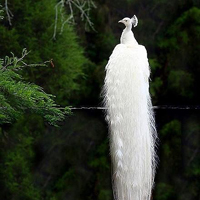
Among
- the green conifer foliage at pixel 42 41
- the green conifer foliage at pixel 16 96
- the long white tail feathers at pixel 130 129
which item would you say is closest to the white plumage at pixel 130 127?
the long white tail feathers at pixel 130 129

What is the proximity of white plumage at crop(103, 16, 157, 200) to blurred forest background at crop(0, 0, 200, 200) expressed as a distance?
70 centimetres

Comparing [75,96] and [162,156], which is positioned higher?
[75,96]

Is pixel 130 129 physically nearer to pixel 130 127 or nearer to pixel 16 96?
pixel 130 127

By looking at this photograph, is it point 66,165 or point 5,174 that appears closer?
point 5,174

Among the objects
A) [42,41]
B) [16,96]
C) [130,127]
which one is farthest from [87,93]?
[16,96]

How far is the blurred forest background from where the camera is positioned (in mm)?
2127

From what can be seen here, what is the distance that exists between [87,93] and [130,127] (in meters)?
0.99

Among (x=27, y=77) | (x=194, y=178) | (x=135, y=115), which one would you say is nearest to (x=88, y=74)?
(x=27, y=77)

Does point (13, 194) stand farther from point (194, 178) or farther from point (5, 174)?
point (194, 178)

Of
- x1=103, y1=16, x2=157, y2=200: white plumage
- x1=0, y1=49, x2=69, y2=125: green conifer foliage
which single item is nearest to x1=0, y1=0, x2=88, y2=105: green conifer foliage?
x1=103, y1=16, x2=157, y2=200: white plumage

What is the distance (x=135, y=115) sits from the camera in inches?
55.6

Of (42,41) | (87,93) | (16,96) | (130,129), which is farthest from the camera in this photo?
(87,93)

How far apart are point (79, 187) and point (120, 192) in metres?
0.96

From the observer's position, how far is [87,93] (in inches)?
93.6
